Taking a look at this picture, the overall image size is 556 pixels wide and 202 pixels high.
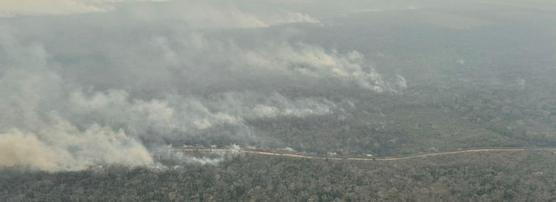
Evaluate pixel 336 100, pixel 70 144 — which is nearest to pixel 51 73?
pixel 70 144

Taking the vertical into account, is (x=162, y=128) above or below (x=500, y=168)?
above

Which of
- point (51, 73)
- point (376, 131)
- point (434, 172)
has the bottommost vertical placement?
point (434, 172)

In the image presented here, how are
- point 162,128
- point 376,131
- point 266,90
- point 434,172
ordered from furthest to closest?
point 266,90, point 376,131, point 162,128, point 434,172

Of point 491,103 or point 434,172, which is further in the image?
point 491,103

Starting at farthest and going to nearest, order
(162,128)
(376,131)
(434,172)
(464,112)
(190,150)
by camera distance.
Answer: (464,112) < (376,131) < (162,128) < (190,150) < (434,172)

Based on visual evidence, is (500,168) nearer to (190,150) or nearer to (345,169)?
(345,169)

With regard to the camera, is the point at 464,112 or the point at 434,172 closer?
the point at 434,172

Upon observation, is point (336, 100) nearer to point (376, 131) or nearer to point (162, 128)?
point (376, 131)

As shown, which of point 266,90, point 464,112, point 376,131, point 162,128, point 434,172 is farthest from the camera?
point 266,90

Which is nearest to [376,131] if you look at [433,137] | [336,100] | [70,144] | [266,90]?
[433,137]
